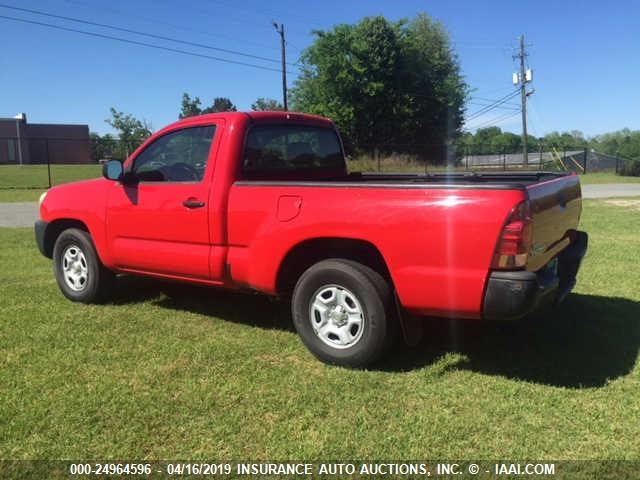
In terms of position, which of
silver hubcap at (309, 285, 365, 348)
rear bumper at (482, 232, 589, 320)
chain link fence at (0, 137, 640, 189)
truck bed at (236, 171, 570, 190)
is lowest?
silver hubcap at (309, 285, 365, 348)

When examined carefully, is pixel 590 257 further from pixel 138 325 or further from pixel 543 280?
pixel 138 325

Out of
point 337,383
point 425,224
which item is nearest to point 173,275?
point 337,383

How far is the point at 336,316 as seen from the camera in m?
3.93

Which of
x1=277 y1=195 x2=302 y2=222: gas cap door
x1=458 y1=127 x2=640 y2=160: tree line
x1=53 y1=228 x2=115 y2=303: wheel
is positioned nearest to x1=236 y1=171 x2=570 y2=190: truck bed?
x1=277 y1=195 x2=302 y2=222: gas cap door

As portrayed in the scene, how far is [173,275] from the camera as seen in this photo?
4781 mm

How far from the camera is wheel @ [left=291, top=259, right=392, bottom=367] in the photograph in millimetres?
3715

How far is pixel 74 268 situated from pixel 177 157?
177cm

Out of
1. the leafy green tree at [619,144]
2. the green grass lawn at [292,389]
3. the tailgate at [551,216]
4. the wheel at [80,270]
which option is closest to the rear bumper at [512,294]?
the tailgate at [551,216]

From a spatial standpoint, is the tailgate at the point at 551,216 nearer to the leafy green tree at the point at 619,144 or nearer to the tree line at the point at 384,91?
the tree line at the point at 384,91

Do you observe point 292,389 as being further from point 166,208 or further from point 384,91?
point 384,91

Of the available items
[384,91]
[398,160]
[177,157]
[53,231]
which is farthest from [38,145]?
[177,157]

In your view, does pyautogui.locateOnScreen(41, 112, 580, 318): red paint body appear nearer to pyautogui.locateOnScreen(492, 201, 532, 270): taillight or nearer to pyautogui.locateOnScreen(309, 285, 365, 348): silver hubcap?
pyautogui.locateOnScreen(492, 201, 532, 270): taillight

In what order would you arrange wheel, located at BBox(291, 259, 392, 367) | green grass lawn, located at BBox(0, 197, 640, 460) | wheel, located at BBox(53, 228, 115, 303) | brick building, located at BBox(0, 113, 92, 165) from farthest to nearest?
brick building, located at BBox(0, 113, 92, 165)
wheel, located at BBox(53, 228, 115, 303)
wheel, located at BBox(291, 259, 392, 367)
green grass lawn, located at BBox(0, 197, 640, 460)

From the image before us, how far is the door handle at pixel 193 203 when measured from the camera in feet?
14.5
